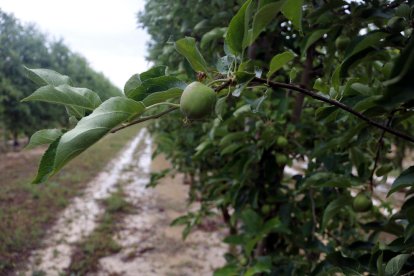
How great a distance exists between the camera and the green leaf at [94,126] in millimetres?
406

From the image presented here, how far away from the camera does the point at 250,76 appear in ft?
1.66

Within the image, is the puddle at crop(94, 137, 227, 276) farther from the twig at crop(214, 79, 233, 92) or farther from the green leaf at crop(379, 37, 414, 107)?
the green leaf at crop(379, 37, 414, 107)

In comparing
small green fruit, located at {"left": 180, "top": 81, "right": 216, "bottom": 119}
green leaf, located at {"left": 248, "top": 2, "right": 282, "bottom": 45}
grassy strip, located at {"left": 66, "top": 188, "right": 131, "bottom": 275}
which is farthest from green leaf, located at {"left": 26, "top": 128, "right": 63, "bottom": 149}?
grassy strip, located at {"left": 66, "top": 188, "right": 131, "bottom": 275}

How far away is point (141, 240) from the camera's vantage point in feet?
16.0

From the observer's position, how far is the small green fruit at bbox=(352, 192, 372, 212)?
1091 millimetres

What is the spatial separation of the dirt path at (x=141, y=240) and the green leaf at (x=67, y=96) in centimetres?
364

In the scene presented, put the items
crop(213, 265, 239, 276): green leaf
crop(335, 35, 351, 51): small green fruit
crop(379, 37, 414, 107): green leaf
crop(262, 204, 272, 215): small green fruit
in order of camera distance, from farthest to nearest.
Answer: crop(262, 204, 272, 215): small green fruit < crop(213, 265, 239, 276): green leaf < crop(335, 35, 351, 51): small green fruit < crop(379, 37, 414, 107): green leaf

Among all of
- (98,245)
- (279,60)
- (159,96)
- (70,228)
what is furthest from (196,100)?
(70,228)

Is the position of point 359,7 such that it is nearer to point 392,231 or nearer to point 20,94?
point 392,231

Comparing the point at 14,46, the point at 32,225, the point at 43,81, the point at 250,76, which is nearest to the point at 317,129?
the point at 250,76

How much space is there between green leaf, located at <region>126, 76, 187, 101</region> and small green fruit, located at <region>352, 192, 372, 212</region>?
31.9 inches

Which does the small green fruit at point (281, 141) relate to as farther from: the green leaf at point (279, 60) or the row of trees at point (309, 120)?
the green leaf at point (279, 60)

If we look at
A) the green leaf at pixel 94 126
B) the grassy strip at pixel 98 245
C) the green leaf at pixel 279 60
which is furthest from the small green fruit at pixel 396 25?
the grassy strip at pixel 98 245

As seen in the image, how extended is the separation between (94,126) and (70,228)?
5.33 meters
